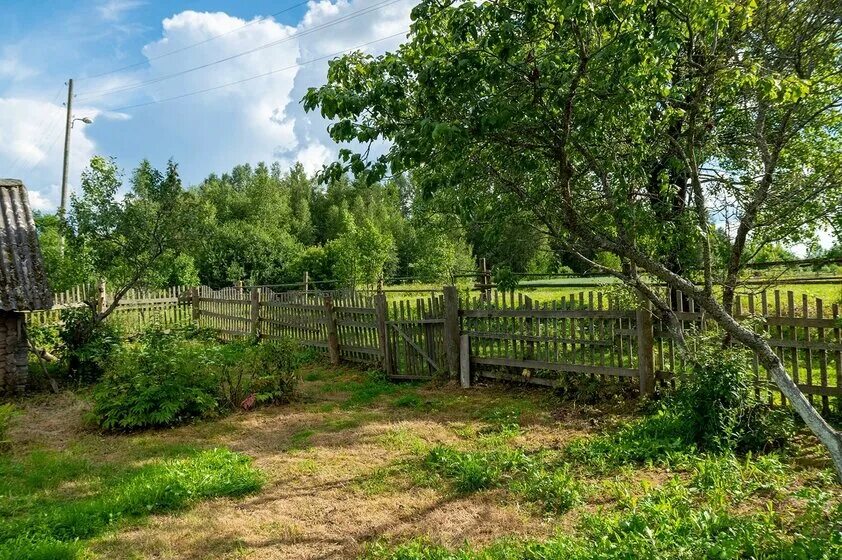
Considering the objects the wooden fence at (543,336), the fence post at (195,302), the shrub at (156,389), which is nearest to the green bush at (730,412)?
the wooden fence at (543,336)

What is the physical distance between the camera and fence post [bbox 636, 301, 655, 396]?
23.7 ft

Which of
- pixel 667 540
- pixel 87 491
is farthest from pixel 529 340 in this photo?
pixel 87 491

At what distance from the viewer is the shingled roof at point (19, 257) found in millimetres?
10023

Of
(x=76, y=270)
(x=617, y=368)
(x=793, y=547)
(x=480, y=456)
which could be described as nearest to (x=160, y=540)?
(x=480, y=456)

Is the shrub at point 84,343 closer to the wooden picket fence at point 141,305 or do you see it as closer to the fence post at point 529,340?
the wooden picket fence at point 141,305

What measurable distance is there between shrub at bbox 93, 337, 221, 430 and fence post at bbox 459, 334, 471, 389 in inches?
156

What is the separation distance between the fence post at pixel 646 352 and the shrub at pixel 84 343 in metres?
9.68

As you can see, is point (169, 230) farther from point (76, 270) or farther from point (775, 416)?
point (775, 416)

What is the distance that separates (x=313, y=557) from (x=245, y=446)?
3.07 meters

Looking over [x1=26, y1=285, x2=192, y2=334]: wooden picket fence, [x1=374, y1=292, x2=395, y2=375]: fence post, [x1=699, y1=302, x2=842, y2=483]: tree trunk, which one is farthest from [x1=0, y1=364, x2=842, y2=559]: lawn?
[x1=26, y1=285, x2=192, y2=334]: wooden picket fence

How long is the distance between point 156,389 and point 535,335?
5.70m

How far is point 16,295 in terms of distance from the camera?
10000 millimetres

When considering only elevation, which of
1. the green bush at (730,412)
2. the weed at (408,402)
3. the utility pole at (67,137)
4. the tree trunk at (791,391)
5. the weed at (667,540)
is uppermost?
the utility pole at (67,137)

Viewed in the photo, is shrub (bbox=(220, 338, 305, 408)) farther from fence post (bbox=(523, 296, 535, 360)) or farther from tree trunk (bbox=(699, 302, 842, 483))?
tree trunk (bbox=(699, 302, 842, 483))
